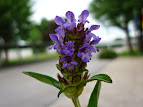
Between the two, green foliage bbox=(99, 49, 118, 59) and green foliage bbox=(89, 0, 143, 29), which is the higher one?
green foliage bbox=(89, 0, 143, 29)

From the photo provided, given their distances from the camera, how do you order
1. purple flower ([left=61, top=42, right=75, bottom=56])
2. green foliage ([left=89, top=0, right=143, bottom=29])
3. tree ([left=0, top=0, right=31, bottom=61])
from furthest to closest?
tree ([left=0, top=0, right=31, bottom=61])
green foliage ([left=89, top=0, right=143, bottom=29])
purple flower ([left=61, top=42, right=75, bottom=56])

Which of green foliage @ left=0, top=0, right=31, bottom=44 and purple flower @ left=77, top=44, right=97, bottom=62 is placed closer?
purple flower @ left=77, top=44, right=97, bottom=62

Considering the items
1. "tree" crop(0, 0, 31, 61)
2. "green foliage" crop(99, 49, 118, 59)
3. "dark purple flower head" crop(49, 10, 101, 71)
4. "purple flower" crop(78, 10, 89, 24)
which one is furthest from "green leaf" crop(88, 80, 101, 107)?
"tree" crop(0, 0, 31, 61)

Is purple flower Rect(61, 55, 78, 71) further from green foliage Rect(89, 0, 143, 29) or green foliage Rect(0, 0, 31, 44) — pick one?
green foliage Rect(0, 0, 31, 44)

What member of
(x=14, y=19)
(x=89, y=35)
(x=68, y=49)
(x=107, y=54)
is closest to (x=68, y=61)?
(x=68, y=49)

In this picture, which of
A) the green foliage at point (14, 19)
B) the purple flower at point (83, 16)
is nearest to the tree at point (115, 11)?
the green foliage at point (14, 19)

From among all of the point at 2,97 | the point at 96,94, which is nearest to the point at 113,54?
the point at 2,97

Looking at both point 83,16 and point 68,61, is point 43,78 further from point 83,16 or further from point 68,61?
point 83,16
